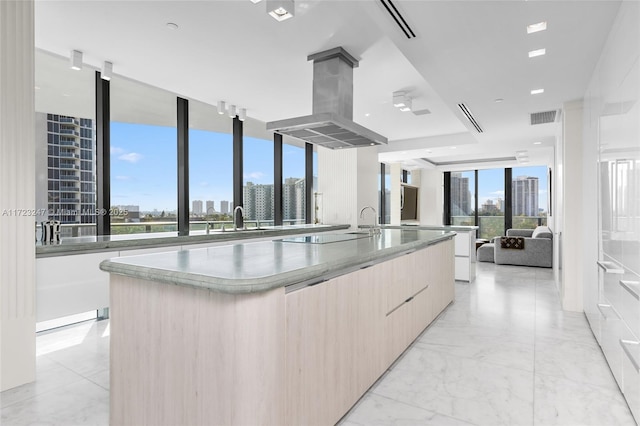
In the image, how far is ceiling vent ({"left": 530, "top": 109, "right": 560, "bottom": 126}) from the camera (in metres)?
4.46

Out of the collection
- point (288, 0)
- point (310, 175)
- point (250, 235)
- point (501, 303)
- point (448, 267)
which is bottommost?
point (501, 303)

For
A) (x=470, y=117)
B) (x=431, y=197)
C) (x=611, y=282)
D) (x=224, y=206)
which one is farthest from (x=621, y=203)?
(x=431, y=197)

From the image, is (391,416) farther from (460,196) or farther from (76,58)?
(460,196)

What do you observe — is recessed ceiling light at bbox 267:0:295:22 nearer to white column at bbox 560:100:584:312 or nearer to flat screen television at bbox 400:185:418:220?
white column at bbox 560:100:584:312

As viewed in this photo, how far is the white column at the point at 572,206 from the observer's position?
3840mm

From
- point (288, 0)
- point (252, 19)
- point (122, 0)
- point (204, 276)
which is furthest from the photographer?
point (252, 19)

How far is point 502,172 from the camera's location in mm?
10617

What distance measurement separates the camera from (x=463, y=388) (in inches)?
85.7

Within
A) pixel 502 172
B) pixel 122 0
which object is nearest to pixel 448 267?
pixel 122 0

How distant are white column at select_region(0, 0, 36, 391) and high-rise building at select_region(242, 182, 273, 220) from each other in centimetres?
304

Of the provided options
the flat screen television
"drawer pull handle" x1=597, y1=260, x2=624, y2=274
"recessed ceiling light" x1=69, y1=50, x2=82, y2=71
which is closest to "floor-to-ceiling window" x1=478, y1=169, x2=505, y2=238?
the flat screen television

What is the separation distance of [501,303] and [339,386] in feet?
10.6

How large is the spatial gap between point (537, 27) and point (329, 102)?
5.08 ft

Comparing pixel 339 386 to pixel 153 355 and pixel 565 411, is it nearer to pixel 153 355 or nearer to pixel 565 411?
pixel 153 355
